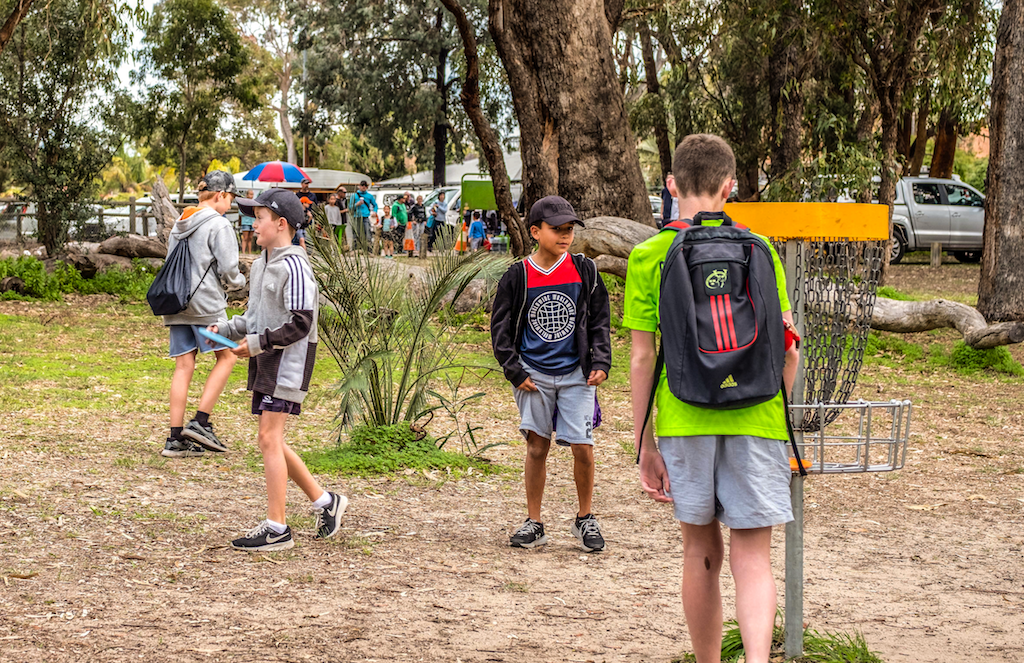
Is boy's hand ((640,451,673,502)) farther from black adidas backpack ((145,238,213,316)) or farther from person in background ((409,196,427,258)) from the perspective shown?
person in background ((409,196,427,258))

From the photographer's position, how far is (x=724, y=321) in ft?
9.05

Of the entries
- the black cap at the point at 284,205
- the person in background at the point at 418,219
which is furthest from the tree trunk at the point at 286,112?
the black cap at the point at 284,205

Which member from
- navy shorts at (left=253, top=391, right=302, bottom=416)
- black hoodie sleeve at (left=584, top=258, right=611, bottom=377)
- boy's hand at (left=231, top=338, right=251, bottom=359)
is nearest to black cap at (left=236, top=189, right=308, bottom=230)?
boy's hand at (left=231, top=338, right=251, bottom=359)

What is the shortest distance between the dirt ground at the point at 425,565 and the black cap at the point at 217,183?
1.68m

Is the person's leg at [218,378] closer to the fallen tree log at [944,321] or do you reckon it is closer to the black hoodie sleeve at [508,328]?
the black hoodie sleeve at [508,328]

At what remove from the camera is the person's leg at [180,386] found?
6598mm

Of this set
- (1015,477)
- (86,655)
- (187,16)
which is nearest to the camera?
(86,655)

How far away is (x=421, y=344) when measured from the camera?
6719 mm

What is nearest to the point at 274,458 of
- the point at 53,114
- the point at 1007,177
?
the point at 1007,177

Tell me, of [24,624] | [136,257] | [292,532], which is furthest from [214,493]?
[136,257]

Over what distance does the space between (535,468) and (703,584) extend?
214cm

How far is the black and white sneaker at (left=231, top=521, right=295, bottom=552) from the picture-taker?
485cm

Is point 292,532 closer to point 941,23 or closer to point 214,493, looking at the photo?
point 214,493

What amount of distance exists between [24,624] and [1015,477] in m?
6.03
